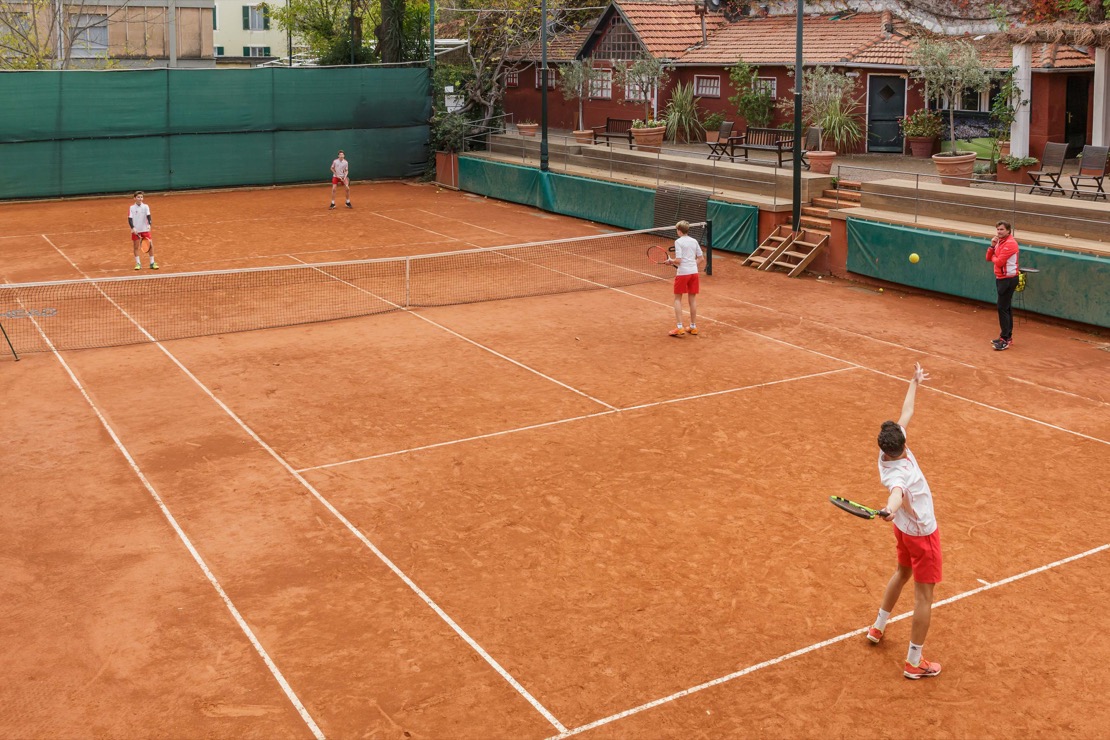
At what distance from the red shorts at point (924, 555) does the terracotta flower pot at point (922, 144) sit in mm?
24098

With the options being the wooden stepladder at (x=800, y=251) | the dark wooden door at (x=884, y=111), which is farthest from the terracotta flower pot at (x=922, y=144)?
the wooden stepladder at (x=800, y=251)

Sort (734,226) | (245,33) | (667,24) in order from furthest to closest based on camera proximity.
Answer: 1. (245,33)
2. (667,24)
3. (734,226)

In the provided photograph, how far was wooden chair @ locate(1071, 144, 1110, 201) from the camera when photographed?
21.0 m

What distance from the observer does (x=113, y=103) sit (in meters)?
35.0

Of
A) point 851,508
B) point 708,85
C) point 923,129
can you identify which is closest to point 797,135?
point 923,129

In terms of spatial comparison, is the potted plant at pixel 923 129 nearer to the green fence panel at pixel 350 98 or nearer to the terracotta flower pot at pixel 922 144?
the terracotta flower pot at pixel 922 144

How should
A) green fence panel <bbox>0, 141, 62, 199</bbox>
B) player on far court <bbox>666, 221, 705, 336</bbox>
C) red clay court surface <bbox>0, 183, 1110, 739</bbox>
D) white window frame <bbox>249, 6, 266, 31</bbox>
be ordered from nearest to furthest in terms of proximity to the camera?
red clay court surface <bbox>0, 183, 1110, 739</bbox> < player on far court <bbox>666, 221, 705, 336</bbox> < green fence panel <bbox>0, 141, 62, 199</bbox> < white window frame <bbox>249, 6, 266, 31</bbox>

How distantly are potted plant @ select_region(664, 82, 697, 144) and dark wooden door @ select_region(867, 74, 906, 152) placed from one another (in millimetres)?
6553

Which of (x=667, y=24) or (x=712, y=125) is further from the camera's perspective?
(x=667, y=24)

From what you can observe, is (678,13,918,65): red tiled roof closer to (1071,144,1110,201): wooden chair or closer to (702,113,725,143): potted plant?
(702,113,725,143): potted plant

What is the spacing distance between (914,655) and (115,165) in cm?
3274

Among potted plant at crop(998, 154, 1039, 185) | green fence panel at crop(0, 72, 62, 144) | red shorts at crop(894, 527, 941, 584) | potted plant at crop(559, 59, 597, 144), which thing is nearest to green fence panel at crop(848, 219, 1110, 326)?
potted plant at crop(998, 154, 1039, 185)

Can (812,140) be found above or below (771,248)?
above

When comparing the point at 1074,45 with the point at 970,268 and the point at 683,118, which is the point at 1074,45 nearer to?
the point at 970,268
